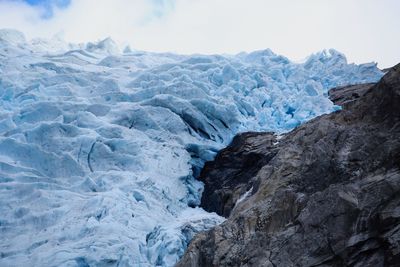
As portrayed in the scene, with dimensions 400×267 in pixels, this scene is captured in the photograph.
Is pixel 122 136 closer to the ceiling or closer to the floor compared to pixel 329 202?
closer to the ceiling

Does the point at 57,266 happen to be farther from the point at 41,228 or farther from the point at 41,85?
the point at 41,85

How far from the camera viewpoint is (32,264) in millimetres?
7594

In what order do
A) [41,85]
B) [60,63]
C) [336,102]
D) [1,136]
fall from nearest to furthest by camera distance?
[336,102], [1,136], [41,85], [60,63]

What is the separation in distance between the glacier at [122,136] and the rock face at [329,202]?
2.57 metres

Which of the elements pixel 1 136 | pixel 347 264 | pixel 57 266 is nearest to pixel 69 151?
pixel 1 136

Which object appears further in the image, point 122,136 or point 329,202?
point 122,136

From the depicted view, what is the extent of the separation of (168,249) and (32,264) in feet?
7.31

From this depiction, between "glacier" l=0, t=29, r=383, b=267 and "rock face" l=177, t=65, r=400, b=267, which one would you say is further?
"glacier" l=0, t=29, r=383, b=267

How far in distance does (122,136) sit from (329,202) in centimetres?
719

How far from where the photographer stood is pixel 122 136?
11.2 m

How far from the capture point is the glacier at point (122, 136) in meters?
8.16

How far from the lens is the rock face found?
437 cm

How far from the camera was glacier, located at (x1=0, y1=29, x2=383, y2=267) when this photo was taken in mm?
8164

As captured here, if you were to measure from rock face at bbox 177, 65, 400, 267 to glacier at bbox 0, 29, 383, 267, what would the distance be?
257 cm
